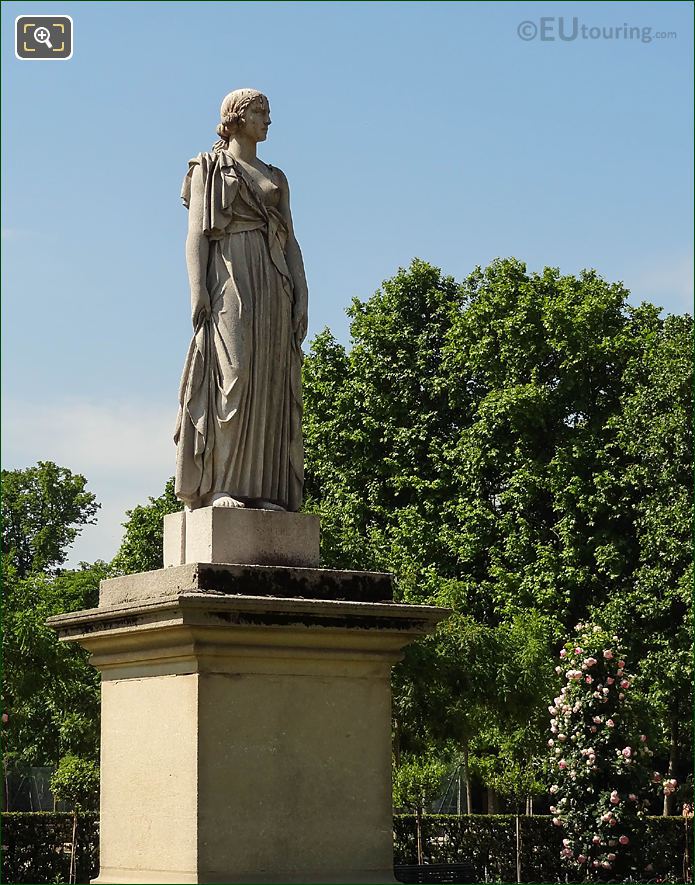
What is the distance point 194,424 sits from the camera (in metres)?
8.21

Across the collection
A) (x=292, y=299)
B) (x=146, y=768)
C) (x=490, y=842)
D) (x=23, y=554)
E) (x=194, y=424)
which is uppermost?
(x=23, y=554)

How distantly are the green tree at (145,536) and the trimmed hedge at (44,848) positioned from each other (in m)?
6.06

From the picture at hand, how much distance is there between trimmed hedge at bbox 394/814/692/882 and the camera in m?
25.4

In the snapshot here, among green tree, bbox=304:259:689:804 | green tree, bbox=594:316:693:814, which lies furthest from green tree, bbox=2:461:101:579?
green tree, bbox=594:316:693:814

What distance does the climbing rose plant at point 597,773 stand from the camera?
2059cm

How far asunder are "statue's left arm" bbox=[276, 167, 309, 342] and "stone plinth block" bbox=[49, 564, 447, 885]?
5.18 feet

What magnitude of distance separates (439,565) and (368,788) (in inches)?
1024

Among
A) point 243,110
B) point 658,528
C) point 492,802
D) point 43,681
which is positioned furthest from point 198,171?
point 492,802

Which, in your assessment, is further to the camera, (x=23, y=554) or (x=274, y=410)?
(x=23, y=554)

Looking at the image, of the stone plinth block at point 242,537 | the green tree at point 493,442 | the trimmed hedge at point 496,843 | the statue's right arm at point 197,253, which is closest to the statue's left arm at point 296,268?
the statue's right arm at point 197,253

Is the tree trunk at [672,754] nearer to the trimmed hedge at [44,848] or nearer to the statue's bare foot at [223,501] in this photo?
the trimmed hedge at [44,848]

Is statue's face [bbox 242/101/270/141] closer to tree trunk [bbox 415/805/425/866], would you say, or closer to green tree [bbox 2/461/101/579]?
tree trunk [bbox 415/805/425/866]

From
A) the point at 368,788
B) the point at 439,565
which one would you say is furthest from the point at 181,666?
the point at 439,565

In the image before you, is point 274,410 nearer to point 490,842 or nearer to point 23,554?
point 490,842
